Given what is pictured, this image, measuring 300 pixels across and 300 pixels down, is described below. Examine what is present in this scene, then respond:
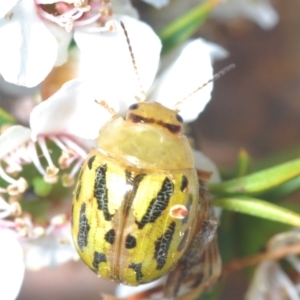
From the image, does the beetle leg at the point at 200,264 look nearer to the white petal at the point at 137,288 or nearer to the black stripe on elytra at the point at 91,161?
the white petal at the point at 137,288

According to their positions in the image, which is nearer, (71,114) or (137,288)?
(71,114)

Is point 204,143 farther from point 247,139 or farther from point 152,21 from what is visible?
point 152,21

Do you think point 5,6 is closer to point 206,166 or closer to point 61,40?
point 61,40

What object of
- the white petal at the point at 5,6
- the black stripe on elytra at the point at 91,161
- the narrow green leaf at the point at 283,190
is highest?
the white petal at the point at 5,6

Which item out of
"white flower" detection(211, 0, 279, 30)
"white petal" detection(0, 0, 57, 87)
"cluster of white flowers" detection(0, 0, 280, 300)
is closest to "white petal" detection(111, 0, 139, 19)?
"cluster of white flowers" detection(0, 0, 280, 300)

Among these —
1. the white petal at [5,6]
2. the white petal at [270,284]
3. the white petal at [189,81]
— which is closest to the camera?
the white petal at [5,6]

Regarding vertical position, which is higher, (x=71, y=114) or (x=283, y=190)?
(x=71, y=114)

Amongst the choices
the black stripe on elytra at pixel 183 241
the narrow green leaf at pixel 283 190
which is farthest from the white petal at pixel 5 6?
the narrow green leaf at pixel 283 190

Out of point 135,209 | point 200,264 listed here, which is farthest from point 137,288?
point 135,209

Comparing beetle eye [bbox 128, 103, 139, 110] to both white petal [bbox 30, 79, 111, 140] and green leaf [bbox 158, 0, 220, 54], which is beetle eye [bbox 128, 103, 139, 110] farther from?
Result: green leaf [bbox 158, 0, 220, 54]
